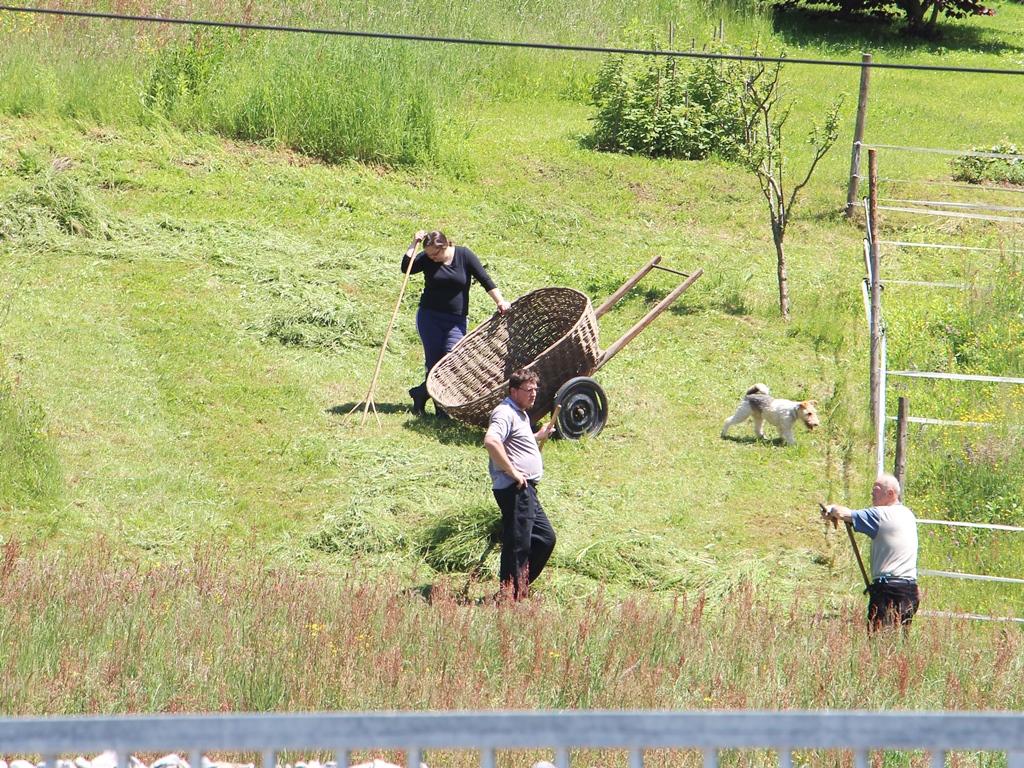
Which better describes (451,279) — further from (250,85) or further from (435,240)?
(250,85)

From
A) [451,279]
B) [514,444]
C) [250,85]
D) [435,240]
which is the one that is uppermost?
[250,85]

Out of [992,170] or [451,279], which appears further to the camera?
[992,170]

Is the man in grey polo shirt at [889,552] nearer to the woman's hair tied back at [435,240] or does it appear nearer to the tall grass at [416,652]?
the tall grass at [416,652]

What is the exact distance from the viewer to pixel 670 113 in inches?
731

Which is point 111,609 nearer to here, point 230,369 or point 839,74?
point 230,369

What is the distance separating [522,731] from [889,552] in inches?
197

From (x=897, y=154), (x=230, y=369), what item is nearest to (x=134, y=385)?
(x=230, y=369)

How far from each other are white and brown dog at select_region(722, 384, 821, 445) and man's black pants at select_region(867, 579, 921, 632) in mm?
3337

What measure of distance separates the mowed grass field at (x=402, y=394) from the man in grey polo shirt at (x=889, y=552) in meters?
0.19

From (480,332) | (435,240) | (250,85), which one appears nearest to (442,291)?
(435,240)

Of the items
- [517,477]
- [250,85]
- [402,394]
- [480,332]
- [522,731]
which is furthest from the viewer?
[250,85]

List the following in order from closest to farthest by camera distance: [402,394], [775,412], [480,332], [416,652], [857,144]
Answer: [416,652]
[775,412]
[480,332]
[402,394]
[857,144]

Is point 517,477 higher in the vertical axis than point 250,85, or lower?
lower

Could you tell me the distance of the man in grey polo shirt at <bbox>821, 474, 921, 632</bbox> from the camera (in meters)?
7.04
